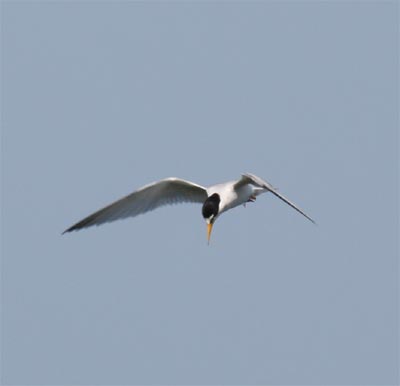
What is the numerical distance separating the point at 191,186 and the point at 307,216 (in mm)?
3033

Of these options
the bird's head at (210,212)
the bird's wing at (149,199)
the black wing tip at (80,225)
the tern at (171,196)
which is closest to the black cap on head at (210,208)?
the bird's head at (210,212)

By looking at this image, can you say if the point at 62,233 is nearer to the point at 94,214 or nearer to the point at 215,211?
the point at 94,214

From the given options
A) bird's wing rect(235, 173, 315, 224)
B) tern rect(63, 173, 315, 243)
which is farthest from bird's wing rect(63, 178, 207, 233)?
bird's wing rect(235, 173, 315, 224)

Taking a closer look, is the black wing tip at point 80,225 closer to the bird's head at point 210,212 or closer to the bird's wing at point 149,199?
the bird's wing at point 149,199

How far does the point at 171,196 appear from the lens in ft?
47.2

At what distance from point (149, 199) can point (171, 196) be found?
0.36 metres

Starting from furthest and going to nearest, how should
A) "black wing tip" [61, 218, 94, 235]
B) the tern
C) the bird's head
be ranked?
"black wing tip" [61, 218, 94, 235] < the tern < the bird's head

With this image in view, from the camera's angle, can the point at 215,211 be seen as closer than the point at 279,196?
No

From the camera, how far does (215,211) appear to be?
41.6ft

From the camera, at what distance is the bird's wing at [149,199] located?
13961 millimetres

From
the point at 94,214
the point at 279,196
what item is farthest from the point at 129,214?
the point at 279,196

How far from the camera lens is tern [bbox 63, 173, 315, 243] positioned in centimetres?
1323

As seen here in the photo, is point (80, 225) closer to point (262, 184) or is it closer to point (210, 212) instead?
point (210, 212)

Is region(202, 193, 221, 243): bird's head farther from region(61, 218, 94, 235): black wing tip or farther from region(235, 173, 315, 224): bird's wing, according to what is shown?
region(61, 218, 94, 235): black wing tip
